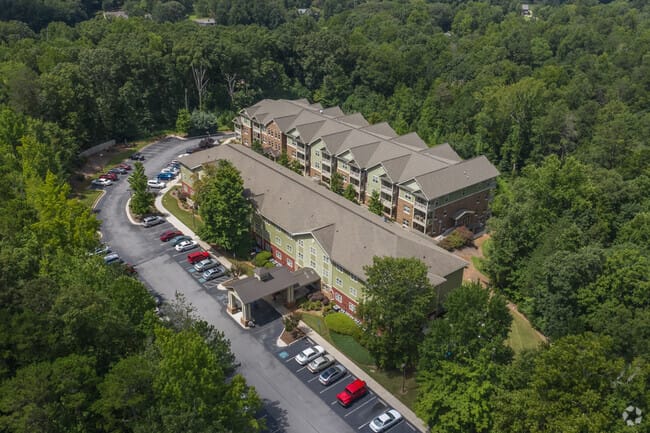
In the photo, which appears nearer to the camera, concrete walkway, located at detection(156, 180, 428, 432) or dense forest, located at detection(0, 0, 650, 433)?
dense forest, located at detection(0, 0, 650, 433)

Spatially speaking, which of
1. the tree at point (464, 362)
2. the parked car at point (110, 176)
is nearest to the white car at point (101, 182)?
the parked car at point (110, 176)

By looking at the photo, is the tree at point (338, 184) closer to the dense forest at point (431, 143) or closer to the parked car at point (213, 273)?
the dense forest at point (431, 143)

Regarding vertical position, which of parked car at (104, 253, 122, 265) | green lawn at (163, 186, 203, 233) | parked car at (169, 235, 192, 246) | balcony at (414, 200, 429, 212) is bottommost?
green lawn at (163, 186, 203, 233)

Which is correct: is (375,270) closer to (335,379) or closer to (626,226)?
(335,379)

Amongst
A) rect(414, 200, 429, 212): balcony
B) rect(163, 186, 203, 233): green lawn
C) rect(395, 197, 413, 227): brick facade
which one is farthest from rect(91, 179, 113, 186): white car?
rect(414, 200, 429, 212): balcony

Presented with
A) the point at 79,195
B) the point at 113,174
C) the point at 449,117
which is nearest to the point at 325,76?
the point at 449,117

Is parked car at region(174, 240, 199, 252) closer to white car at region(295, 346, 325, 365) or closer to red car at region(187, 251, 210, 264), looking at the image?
red car at region(187, 251, 210, 264)
